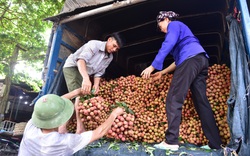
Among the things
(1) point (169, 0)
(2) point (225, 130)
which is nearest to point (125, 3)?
(1) point (169, 0)

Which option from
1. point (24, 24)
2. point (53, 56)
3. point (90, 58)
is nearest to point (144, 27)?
point (90, 58)

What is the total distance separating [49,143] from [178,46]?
194cm

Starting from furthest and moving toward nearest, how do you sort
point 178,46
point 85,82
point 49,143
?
point 85,82, point 178,46, point 49,143

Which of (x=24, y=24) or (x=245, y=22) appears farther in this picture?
(x=24, y=24)

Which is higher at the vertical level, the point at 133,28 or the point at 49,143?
the point at 133,28

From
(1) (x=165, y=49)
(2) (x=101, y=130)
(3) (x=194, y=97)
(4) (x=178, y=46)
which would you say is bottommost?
(2) (x=101, y=130)

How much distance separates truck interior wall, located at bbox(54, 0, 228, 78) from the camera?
13.9 ft

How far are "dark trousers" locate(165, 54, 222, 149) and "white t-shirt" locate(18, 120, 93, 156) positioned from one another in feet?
3.23

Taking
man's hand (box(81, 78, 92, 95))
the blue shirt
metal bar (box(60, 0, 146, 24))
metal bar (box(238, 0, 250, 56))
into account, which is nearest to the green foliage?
metal bar (box(60, 0, 146, 24))

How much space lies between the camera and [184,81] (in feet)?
7.98

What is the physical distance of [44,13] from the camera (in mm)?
8336

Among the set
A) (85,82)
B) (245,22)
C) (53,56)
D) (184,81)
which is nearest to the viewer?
(245,22)

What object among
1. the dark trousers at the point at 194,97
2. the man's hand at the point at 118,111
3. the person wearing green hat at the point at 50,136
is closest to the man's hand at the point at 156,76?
the dark trousers at the point at 194,97

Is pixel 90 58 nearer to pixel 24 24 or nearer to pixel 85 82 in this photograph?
pixel 85 82
